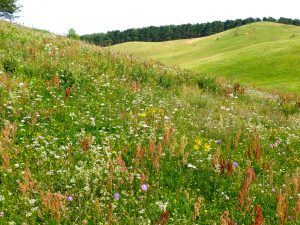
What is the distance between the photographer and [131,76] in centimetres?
1265

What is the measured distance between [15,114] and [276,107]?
32.6ft

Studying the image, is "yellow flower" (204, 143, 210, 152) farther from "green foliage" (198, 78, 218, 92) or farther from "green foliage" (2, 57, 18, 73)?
"green foliage" (198, 78, 218, 92)

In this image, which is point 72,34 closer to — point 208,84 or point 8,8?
point 8,8

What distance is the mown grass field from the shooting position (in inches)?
193

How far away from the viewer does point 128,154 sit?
6.70 m

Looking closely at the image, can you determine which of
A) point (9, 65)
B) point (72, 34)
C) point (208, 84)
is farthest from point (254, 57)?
point (9, 65)

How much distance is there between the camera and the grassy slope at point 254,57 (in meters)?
44.9

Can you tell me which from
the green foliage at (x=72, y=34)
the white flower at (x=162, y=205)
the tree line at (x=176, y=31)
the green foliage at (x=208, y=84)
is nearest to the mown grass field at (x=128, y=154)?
the white flower at (x=162, y=205)

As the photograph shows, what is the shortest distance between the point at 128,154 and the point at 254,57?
2212 inches

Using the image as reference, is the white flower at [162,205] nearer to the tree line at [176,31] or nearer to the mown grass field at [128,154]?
the mown grass field at [128,154]

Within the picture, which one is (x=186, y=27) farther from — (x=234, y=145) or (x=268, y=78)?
(x=234, y=145)

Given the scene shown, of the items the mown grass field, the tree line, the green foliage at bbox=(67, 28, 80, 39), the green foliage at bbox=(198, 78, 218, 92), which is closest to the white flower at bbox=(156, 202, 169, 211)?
the mown grass field

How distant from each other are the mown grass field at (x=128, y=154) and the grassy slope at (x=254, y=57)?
14438 mm

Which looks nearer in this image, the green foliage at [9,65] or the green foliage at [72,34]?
the green foliage at [9,65]
